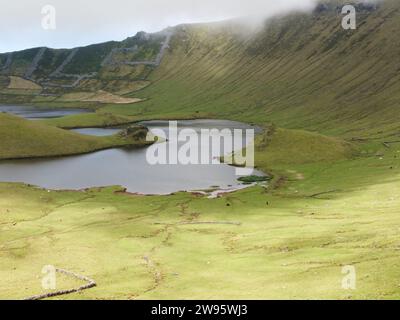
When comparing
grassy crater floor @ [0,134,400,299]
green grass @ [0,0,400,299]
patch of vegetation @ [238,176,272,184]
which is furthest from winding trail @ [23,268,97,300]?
patch of vegetation @ [238,176,272,184]

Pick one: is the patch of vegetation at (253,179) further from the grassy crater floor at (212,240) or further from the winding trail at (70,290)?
the winding trail at (70,290)

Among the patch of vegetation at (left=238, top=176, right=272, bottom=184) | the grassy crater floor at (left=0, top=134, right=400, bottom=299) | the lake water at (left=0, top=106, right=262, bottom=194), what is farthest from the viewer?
the patch of vegetation at (left=238, top=176, right=272, bottom=184)

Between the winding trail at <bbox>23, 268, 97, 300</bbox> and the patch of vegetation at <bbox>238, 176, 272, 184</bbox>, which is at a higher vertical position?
the winding trail at <bbox>23, 268, 97, 300</bbox>

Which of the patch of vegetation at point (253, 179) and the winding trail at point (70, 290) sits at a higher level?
the winding trail at point (70, 290)

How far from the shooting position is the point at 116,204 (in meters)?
116

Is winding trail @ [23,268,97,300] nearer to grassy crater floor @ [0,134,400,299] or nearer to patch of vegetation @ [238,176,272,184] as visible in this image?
grassy crater floor @ [0,134,400,299]

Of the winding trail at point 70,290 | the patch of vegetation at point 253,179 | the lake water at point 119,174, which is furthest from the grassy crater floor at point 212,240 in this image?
the patch of vegetation at point 253,179

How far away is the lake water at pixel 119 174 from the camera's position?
470 feet

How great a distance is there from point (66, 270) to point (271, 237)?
101ft

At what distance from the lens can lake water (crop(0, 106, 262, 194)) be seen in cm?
14325

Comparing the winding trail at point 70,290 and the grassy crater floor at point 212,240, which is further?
the grassy crater floor at point 212,240

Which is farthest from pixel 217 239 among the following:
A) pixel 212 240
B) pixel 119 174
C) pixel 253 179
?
pixel 119 174

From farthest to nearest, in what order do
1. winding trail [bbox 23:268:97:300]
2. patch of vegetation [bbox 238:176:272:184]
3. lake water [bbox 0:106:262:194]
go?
patch of vegetation [bbox 238:176:272:184] < lake water [bbox 0:106:262:194] < winding trail [bbox 23:268:97:300]
